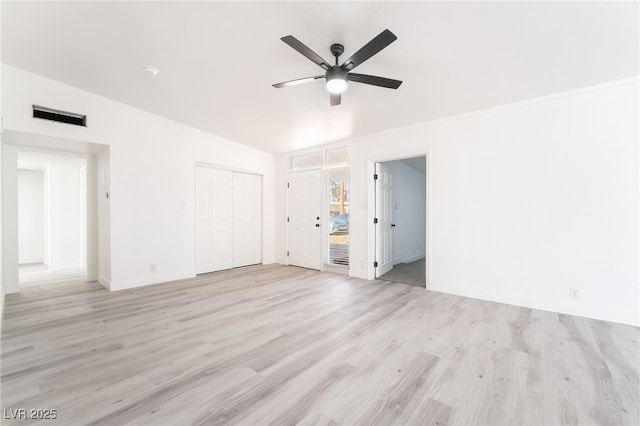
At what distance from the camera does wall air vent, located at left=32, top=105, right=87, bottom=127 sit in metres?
3.54

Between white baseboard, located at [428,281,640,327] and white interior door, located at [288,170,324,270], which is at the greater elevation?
white interior door, located at [288,170,324,270]

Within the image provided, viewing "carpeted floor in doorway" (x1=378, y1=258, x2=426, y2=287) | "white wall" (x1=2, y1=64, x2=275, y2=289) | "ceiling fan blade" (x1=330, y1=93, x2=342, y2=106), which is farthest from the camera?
"carpeted floor in doorway" (x1=378, y1=258, x2=426, y2=287)

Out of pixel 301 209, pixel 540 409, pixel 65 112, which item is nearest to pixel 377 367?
pixel 540 409

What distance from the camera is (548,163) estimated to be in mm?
3268

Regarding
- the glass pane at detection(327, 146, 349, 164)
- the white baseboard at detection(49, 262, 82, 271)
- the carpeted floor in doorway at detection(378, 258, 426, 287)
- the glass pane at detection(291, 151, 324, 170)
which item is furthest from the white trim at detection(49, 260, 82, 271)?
the carpeted floor in doorway at detection(378, 258, 426, 287)

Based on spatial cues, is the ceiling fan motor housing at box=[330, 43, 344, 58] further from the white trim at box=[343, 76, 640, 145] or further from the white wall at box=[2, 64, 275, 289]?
the white wall at box=[2, 64, 275, 289]

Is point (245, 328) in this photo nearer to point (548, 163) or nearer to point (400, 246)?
point (548, 163)

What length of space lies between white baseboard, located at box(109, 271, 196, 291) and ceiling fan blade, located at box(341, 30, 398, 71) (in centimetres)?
443

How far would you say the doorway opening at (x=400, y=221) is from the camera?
4.96 m

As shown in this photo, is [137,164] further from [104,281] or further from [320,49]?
[320,49]

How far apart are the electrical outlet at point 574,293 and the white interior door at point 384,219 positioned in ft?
8.59

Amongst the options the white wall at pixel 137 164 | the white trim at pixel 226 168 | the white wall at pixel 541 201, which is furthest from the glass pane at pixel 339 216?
the white wall at pixel 541 201

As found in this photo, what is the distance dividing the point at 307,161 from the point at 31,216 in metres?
6.90

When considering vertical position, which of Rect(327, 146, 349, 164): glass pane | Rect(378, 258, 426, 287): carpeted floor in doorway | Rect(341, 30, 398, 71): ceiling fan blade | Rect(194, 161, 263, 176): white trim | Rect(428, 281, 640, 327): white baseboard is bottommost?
Rect(378, 258, 426, 287): carpeted floor in doorway
